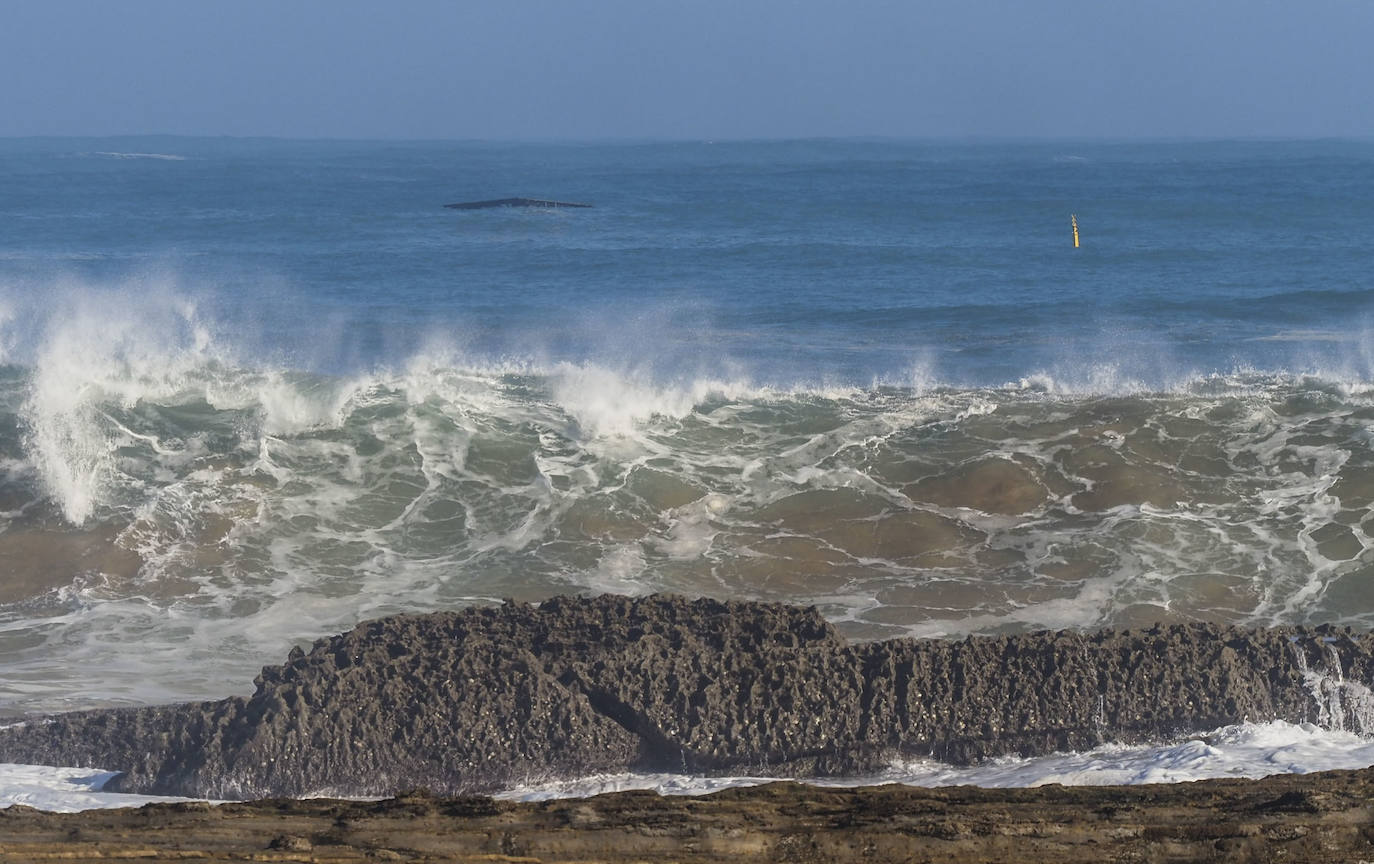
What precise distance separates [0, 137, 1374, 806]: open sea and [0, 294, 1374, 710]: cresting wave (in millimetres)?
57

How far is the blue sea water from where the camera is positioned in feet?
51.2

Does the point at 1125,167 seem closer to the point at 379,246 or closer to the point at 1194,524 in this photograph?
the point at 379,246

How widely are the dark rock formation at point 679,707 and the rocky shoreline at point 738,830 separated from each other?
6.44 feet

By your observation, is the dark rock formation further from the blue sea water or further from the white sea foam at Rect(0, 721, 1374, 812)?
the blue sea water

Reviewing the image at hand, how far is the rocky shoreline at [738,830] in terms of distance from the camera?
8.09 meters

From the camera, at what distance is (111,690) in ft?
43.9

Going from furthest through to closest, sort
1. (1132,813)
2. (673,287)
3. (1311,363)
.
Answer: (673,287), (1311,363), (1132,813)

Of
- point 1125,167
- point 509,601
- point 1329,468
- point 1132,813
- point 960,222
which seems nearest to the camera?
point 1132,813

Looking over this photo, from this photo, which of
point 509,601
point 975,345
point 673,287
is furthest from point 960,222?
point 509,601

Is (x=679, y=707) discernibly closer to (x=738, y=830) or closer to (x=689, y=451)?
(x=738, y=830)

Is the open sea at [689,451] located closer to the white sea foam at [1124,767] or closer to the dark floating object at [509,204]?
the white sea foam at [1124,767]

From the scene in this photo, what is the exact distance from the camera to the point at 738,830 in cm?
829

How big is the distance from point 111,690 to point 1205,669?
916cm

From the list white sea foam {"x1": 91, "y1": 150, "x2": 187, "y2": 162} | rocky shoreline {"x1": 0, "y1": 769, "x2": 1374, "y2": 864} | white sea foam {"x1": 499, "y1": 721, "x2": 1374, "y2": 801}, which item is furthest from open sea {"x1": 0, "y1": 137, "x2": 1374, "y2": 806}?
white sea foam {"x1": 91, "y1": 150, "x2": 187, "y2": 162}
